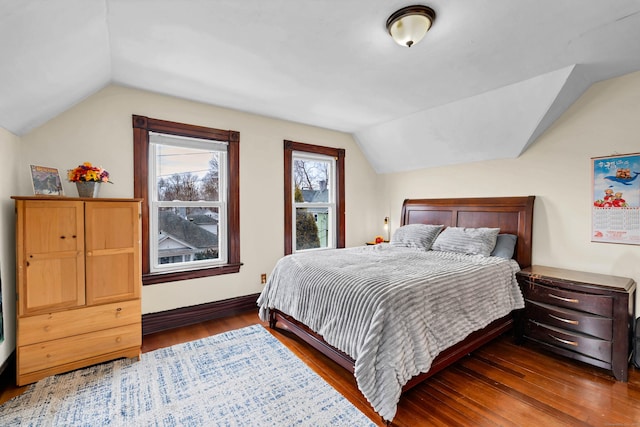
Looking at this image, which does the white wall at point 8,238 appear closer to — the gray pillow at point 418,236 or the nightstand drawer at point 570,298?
the gray pillow at point 418,236

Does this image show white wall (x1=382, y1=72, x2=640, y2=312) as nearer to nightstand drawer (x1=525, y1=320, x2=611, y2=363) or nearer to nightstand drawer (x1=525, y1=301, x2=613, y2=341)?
nightstand drawer (x1=525, y1=301, x2=613, y2=341)

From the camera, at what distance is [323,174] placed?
4.57 metres

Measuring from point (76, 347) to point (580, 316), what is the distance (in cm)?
400

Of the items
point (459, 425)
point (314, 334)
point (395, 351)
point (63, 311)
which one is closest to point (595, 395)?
point (459, 425)

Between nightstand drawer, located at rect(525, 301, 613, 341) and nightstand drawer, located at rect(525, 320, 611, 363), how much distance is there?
4 cm

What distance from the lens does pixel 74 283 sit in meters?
2.24

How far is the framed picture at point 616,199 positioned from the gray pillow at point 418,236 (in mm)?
1492

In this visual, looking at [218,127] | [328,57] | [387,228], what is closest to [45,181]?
[218,127]

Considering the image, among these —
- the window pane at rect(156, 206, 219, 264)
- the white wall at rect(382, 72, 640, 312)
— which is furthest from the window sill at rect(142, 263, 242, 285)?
the white wall at rect(382, 72, 640, 312)

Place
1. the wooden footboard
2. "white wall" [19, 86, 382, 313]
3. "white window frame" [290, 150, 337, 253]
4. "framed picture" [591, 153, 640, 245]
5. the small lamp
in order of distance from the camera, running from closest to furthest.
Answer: the wooden footboard → "framed picture" [591, 153, 640, 245] → "white wall" [19, 86, 382, 313] → "white window frame" [290, 150, 337, 253] → the small lamp

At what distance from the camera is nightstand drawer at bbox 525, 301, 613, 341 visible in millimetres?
2250

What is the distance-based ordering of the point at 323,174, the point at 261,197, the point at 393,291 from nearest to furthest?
the point at 393,291, the point at 261,197, the point at 323,174

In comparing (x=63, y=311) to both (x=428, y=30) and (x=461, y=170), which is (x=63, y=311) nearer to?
(x=428, y=30)

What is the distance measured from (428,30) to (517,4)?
49cm
